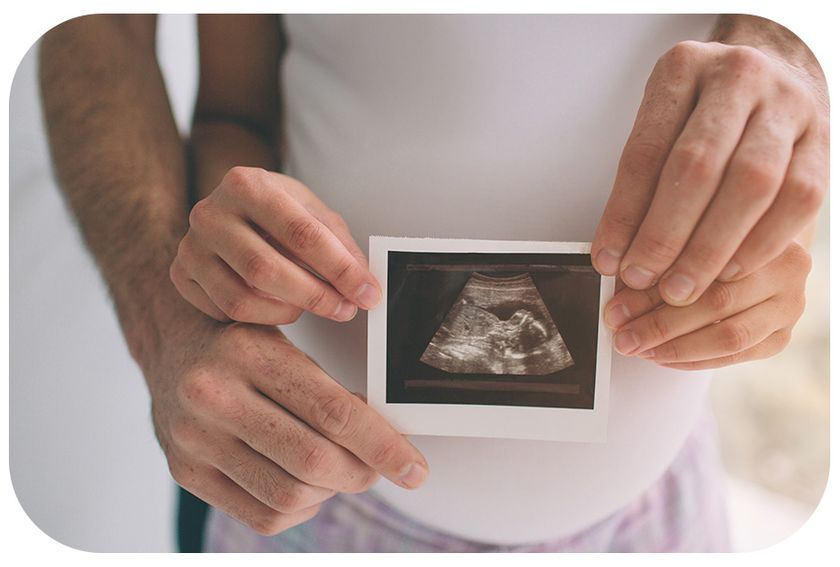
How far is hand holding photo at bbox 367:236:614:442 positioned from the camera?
892 mm

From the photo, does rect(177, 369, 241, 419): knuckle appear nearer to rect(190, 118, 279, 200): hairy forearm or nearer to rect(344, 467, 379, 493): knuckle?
rect(344, 467, 379, 493): knuckle

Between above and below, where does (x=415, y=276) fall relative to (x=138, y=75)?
below

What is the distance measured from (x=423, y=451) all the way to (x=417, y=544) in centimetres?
17

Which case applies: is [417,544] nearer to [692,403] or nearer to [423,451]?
[423,451]

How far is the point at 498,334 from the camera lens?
929 millimetres

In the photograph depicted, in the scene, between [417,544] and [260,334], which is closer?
[260,334]

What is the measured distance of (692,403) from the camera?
3.43 ft

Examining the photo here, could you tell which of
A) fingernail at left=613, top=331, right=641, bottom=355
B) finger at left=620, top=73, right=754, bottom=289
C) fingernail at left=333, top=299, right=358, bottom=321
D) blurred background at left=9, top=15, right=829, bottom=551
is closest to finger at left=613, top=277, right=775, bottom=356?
fingernail at left=613, top=331, right=641, bottom=355

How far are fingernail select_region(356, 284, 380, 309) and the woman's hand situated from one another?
30cm

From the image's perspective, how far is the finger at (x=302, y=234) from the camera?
82 centimetres

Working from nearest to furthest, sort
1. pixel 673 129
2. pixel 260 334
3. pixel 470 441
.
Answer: pixel 673 129
pixel 260 334
pixel 470 441

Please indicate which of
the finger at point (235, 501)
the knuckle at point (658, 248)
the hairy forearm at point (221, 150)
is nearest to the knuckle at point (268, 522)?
the finger at point (235, 501)

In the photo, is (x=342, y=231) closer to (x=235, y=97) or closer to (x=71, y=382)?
(x=235, y=97)

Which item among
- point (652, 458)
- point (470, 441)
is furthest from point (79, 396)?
point (652, 458)
